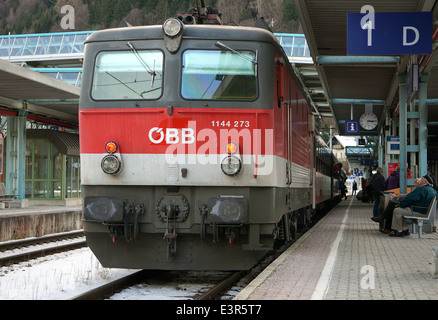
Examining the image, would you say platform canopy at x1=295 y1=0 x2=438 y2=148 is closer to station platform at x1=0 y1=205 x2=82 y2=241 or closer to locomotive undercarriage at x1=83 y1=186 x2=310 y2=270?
locomotive undercarriage at x1=83 y1=186 x2=310 y2=270

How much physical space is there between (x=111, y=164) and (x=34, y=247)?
7.17 metres

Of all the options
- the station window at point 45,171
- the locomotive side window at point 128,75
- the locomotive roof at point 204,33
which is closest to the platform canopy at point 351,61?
the locomotive roof at point 204,33

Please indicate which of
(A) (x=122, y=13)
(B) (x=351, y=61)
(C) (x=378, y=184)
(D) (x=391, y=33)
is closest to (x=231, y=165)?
(D) (x=391, y=33)

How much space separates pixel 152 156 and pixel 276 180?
1.67m

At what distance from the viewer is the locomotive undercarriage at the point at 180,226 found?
7871 mm

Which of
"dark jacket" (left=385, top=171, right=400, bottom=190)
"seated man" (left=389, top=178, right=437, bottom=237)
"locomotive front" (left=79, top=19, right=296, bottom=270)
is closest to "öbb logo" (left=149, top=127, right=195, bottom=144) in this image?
"locomotive front" (left=79, top=19, right=296, bottom=270)

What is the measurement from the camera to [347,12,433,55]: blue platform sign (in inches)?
405

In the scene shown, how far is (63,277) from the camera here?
9695 millimetres

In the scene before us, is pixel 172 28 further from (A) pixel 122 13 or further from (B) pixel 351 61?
(A) pixel 122 13

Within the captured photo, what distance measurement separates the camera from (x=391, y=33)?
34.4 feet

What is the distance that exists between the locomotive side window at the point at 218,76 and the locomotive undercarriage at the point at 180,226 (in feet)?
4.08

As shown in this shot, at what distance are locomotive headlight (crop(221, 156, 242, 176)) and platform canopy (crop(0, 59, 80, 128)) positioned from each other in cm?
1128
